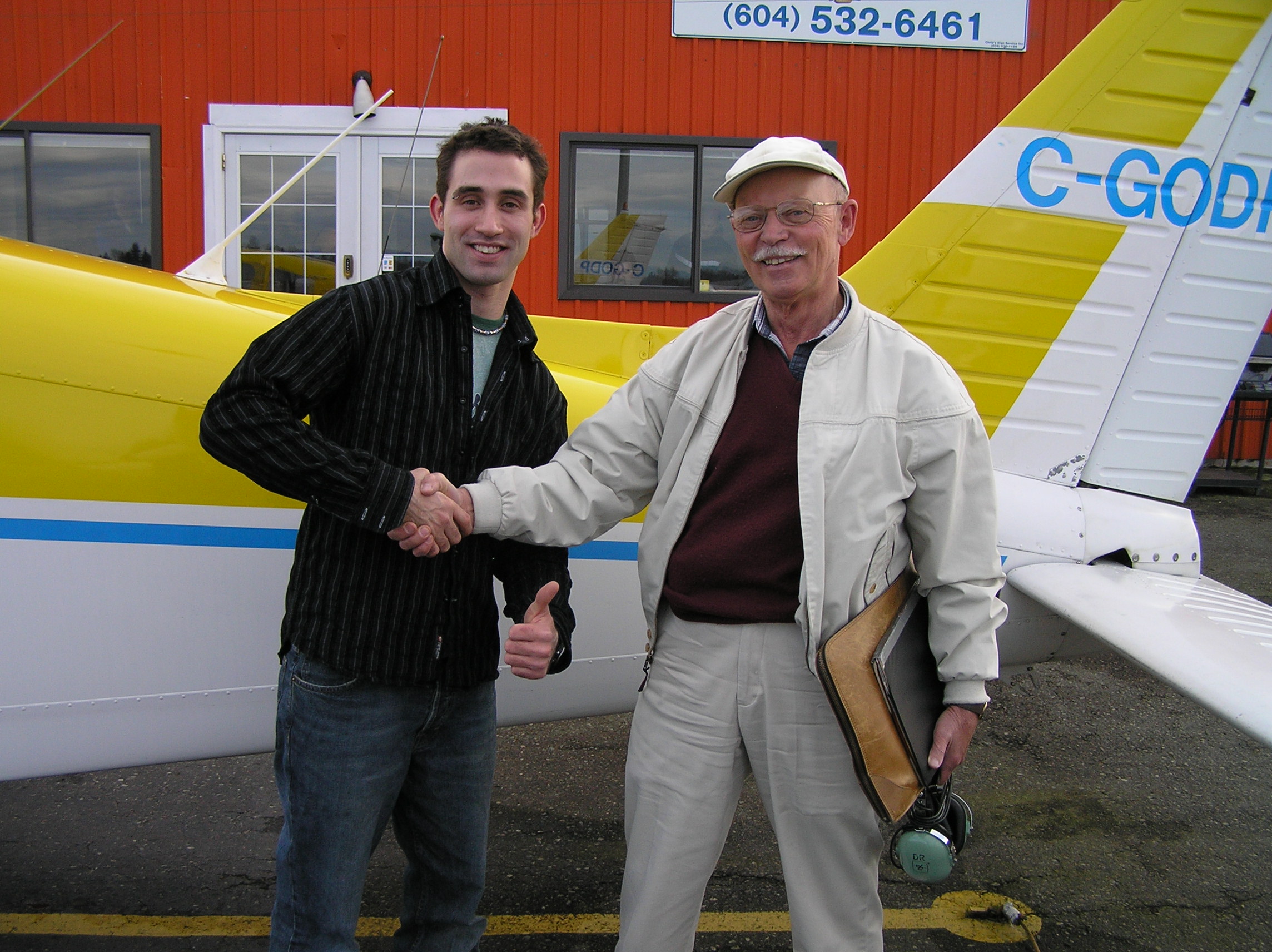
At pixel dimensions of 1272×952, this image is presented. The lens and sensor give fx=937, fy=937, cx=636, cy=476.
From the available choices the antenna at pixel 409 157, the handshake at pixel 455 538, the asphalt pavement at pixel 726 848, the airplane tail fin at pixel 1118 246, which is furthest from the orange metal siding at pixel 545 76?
the handshake at pixel 455 538

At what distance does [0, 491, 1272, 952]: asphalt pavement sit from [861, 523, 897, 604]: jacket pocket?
1.41 m

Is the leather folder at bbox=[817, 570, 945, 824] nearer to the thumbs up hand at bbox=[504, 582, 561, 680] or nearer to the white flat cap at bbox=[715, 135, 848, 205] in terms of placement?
the thumbs up hand at bbox=[504, 582, 561, 680]

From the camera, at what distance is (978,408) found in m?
2.56

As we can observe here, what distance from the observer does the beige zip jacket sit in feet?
5.21

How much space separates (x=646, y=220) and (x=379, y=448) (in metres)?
6.42

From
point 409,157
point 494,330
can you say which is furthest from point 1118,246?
point 409,157

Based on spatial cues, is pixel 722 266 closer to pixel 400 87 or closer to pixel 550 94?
pixel 550 94

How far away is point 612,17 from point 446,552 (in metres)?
6.88

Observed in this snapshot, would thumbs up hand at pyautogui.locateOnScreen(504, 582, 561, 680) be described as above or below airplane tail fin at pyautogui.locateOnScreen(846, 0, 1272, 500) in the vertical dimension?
below

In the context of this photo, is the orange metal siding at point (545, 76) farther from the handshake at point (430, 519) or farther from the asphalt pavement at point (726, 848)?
the handshake at point (430, 519)

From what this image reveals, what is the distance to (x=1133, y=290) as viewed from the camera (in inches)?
99.0

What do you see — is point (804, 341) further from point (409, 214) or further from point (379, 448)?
point (409, 214)

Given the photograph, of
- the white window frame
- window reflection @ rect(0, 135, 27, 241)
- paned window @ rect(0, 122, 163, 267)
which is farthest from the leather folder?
window reflection @ rect(0, 135, 27, 241)

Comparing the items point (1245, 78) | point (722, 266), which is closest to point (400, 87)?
point (722, 266)
